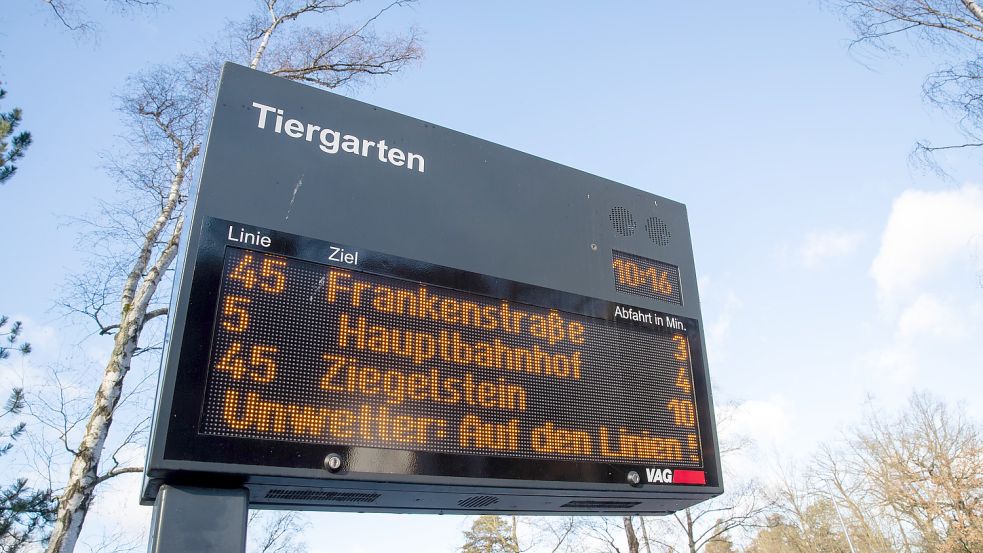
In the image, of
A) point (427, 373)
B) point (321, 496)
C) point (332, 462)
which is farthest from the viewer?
point (427, 373)

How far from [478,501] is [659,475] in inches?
53.9

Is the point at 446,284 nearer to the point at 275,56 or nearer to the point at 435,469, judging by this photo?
the point at 435,469

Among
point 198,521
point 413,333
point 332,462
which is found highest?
point 413,333

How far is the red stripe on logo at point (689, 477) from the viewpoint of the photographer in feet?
16.3

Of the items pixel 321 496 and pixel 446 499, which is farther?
pixel 446 499

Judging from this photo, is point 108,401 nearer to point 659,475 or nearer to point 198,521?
point 198,521

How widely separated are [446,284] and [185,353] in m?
1.73

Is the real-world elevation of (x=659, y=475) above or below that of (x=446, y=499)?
above

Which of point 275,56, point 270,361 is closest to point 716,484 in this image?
point 270,361

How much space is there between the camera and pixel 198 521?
3.34 meters

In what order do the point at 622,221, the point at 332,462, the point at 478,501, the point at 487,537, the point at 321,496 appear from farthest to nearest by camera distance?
the point at 487,537
the point at 622,221
the point at 478,501
the point at 321,496
the point at 332,462

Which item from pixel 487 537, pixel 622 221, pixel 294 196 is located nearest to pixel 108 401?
pixel 294 196

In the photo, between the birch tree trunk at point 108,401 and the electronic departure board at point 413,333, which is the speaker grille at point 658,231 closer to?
the electronic departure board at point 413,333

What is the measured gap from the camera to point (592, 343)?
16.6 feet
